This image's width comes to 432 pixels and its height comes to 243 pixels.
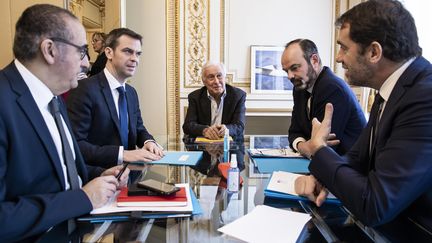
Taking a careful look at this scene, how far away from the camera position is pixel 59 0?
119 inches

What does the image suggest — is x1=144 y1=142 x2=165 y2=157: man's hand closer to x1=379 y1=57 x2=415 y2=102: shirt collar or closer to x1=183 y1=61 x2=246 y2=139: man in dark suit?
x1=183 y1=61 x2=246 y2=139: man in dark suit

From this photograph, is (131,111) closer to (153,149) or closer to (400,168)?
(153,149)

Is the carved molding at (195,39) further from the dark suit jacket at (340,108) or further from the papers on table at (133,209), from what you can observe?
the papers on table at (133,209)

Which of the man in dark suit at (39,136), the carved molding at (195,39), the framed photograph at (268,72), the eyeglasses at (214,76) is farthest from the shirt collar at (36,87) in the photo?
the framed photograph at (268,72)

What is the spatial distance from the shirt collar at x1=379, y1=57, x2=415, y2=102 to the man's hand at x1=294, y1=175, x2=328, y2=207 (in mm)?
357

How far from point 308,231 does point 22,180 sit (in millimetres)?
800

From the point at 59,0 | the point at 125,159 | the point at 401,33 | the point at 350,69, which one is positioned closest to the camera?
the point at 401,33

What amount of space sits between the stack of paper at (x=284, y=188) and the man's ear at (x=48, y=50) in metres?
0.84

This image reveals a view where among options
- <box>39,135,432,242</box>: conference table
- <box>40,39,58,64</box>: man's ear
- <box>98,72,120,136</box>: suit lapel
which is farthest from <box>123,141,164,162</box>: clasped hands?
<box>40,39,58,64</box>: man's ear

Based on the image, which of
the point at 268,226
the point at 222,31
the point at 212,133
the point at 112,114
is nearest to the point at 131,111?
the point at 112,114

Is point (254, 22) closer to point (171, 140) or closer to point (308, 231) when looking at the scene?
point (171, 140)

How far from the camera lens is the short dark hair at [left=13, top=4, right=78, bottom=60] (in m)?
1.04

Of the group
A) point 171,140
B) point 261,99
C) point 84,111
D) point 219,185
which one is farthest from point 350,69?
point 261,99

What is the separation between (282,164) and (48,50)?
109cm
